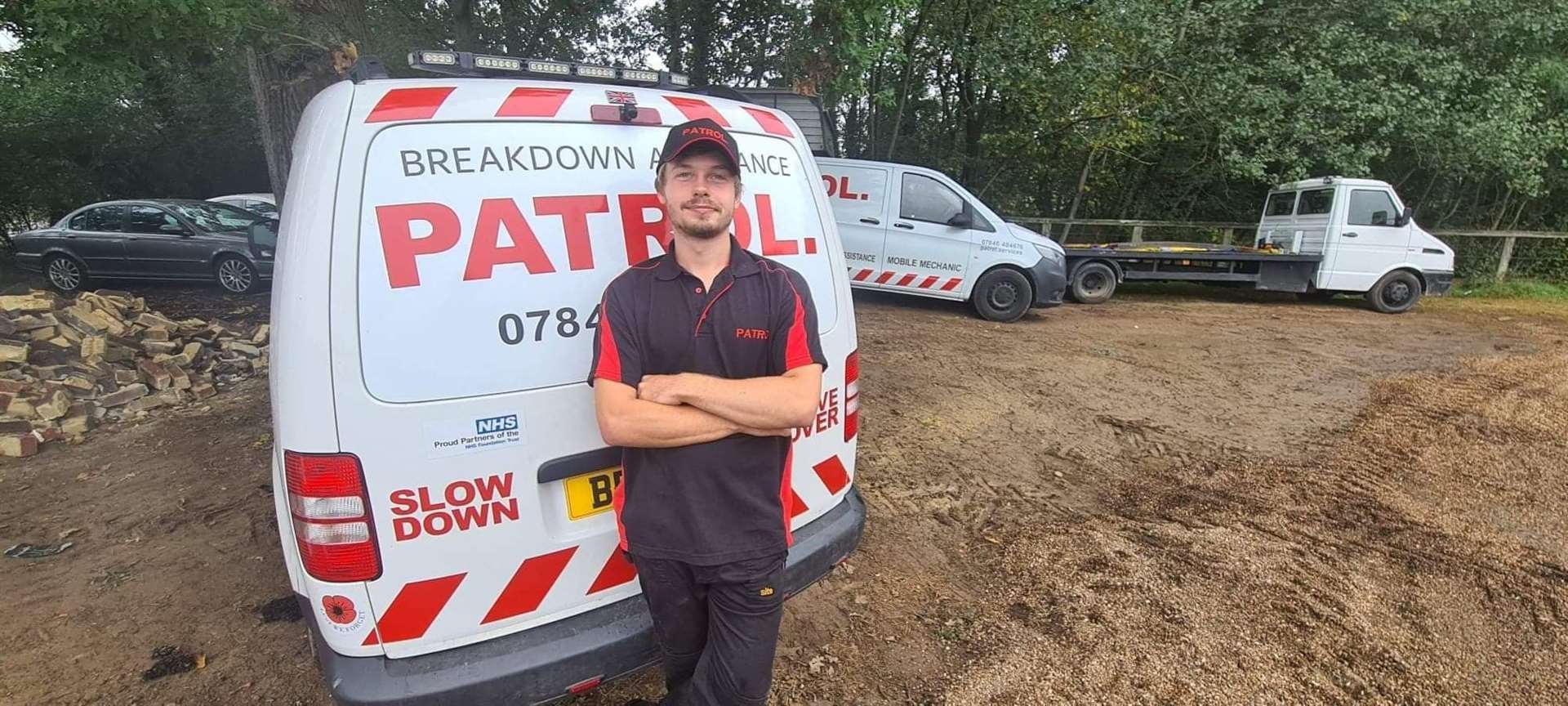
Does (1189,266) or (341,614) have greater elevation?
(1189,266)

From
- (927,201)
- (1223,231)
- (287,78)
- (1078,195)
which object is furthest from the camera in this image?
(1078,195)

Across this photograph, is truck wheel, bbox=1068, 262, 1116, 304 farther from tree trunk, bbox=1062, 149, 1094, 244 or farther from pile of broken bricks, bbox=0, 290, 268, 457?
pile of broken bricks, bbox=0, 290, 268, 457

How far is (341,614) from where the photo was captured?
1.67 meters

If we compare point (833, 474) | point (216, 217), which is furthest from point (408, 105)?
point (216, 217)

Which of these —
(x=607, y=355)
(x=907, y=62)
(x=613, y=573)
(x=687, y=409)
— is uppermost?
(x=907, y=62)

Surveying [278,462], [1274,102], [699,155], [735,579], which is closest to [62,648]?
[278,462]

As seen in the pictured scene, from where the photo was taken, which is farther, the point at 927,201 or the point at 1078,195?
the point at 1078,195

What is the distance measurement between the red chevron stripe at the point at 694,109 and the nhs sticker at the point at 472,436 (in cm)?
95

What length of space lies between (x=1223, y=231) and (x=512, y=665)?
49.8 feet

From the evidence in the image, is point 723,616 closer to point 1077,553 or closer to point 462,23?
point 1077,553

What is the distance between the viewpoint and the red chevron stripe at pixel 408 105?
1636mm

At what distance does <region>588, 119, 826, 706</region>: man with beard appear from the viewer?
1598mm

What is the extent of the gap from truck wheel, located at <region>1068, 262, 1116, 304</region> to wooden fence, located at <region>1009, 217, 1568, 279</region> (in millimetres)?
2709

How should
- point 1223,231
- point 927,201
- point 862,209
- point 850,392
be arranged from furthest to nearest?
point 1223,231, point 862,209, point 927,201, point 850,392
